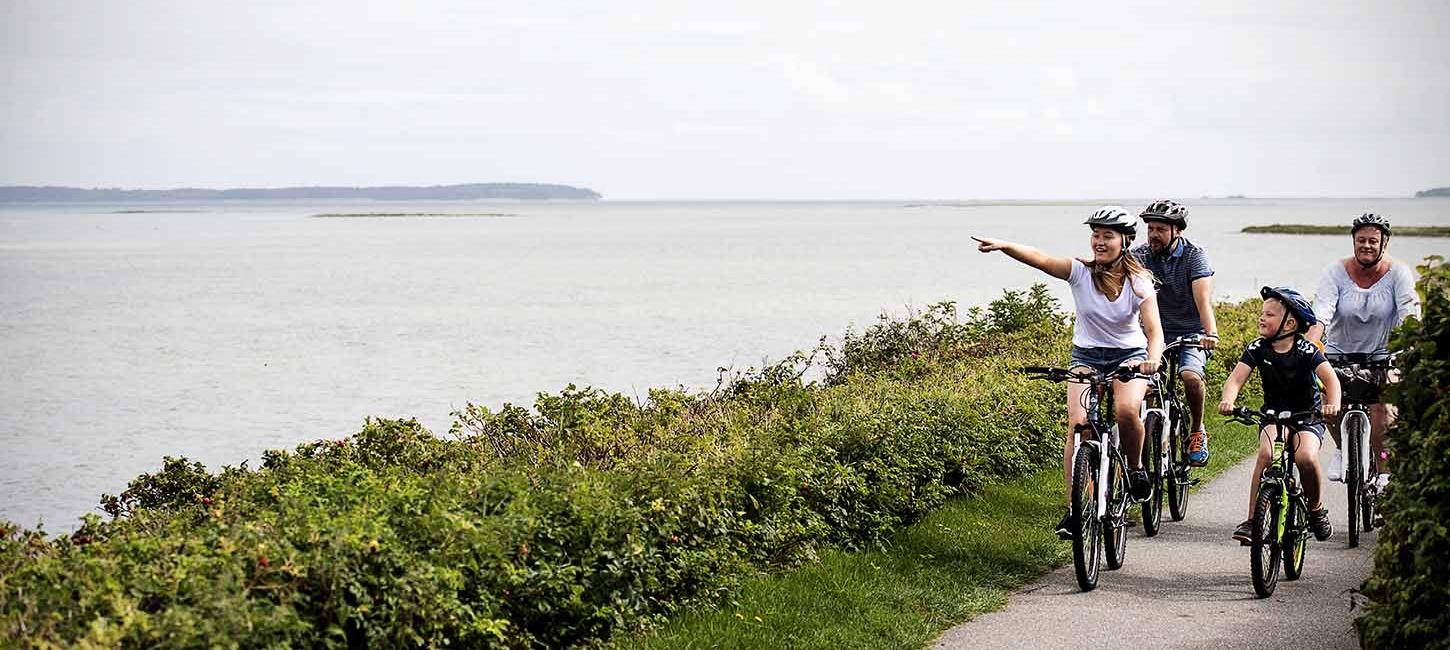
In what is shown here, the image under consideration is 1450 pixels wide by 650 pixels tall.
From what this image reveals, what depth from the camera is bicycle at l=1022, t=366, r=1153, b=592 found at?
779 centimetres

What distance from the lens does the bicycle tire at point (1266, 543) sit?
7492 millimetres

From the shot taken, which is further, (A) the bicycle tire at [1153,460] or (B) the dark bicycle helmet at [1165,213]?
(B) the dark bicycle helmet at [1165,213]

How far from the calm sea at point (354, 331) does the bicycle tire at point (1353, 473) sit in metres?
12.3

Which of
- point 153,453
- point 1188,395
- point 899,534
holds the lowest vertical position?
point 153,453

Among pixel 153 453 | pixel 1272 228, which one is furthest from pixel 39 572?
pixel 1272 228

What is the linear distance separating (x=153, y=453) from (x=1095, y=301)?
16150mm

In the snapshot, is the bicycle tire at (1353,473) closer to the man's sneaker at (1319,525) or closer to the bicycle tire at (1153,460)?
the man's sneaker at (1319,525)

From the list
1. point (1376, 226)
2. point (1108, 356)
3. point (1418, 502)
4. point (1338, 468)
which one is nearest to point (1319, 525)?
point (1338, 468)

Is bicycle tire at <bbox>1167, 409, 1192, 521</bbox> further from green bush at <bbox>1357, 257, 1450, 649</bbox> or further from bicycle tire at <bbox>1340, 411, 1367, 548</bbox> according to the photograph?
green bush at <bbox>1357, 257, 1450, 649</bbox>

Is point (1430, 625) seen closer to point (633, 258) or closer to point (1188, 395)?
point (1188, 395)

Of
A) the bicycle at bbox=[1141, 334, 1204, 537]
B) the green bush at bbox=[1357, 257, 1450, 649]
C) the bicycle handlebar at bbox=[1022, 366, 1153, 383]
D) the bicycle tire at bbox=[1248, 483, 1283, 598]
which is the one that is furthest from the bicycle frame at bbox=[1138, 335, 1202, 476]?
the green bush at bbox=[1357, 257, 1450, 649]

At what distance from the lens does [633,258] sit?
87125mm

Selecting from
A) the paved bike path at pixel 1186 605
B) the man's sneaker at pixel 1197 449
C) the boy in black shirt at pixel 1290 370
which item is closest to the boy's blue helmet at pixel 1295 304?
the boy in black shirt at pixel 1290 370

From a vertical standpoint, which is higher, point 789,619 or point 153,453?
point 789,619
